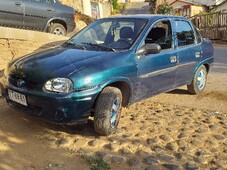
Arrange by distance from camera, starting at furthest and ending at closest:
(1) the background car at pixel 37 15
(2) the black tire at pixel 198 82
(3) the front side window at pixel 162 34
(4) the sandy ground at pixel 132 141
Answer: (1) the background car at pixel 37 15 < (2) the black tire at pixel 198 82 < (3) the front side window at pixel 162 34 < (4) the sandy ground at pixel 132 141

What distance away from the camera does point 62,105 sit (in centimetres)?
394

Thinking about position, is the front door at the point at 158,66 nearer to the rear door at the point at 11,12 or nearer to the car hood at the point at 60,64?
the car hood at the point at 60,64

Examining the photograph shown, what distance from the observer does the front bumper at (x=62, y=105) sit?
12.9ft

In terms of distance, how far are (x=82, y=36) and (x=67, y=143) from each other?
217 centimetres

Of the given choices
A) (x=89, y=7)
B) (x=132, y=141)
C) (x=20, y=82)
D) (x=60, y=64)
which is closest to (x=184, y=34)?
(x=132, y=141)

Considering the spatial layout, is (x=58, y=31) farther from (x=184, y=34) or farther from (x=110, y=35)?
(x=110, y=35)

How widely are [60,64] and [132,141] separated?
1.38 metres

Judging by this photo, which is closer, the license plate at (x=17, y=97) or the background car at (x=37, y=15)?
the license plate at (x=17, y=97)

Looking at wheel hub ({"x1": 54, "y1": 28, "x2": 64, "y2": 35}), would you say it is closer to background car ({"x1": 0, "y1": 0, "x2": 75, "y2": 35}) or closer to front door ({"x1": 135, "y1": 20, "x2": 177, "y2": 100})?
background car ({"x1": 0, "y1": 0, "x2": 75, "y2": 35})

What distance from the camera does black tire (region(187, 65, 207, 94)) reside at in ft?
22.2

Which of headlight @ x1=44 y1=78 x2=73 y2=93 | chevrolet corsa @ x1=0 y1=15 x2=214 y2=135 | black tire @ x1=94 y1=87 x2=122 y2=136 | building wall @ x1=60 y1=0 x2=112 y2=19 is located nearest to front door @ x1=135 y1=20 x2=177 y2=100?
chevrolet corsa @ x1=0 y1=15 x2=214 y2=135

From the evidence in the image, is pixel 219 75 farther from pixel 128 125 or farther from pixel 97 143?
pixel 97 143

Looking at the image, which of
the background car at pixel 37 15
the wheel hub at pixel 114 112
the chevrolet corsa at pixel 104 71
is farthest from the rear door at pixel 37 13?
the wheel hub at pixel 114 112

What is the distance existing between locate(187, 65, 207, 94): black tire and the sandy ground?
1025 mm
